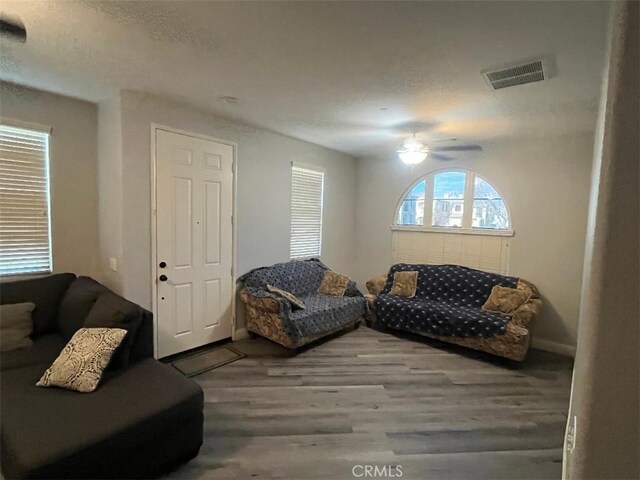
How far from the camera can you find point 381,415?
2.55 meters

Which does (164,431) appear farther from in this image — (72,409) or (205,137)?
(205,137)

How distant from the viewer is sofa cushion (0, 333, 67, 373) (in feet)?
6.57

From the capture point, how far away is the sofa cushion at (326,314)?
11.9 feet

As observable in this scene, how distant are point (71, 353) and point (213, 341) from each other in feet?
5.92

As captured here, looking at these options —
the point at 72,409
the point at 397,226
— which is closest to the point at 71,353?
the point at 72,409

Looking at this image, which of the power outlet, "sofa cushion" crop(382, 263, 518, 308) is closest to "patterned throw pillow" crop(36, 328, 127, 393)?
the power outlet

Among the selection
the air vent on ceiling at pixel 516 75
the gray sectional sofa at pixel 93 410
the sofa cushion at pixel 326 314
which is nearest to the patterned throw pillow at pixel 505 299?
the sofa cushion at pixel 326 314

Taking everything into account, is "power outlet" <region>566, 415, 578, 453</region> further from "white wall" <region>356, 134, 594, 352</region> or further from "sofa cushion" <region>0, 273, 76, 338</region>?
"white wall" <region>356, 134, 594, 352</region>

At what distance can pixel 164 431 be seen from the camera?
182 centimetres

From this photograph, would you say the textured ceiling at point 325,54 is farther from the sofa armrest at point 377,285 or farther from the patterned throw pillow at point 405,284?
the sofa armrest at point 377,285

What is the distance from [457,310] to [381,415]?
1.92 metres

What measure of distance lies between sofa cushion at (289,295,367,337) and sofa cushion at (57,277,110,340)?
1.77 metres

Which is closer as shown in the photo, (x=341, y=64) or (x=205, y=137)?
(x=341, y=64)

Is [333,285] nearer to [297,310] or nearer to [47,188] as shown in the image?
[297,310]
